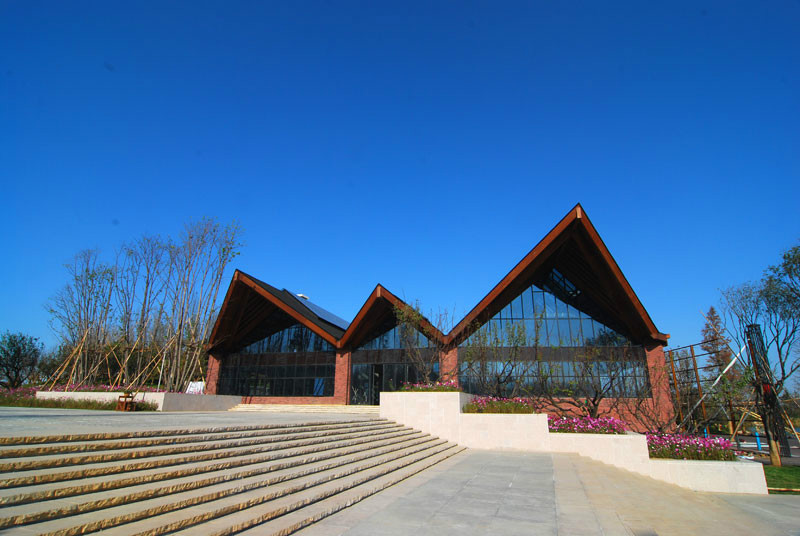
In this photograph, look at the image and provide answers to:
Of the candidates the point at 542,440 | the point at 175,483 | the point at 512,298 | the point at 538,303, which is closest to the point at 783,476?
the point at 542,440

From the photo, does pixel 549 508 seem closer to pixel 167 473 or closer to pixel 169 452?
pixel 167 473

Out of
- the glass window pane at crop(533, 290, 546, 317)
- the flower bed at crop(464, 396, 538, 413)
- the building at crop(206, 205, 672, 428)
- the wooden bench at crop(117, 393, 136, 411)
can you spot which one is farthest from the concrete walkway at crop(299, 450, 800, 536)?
the glass window pane at crop(533, 290, 546, 317)

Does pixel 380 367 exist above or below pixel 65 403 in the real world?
above

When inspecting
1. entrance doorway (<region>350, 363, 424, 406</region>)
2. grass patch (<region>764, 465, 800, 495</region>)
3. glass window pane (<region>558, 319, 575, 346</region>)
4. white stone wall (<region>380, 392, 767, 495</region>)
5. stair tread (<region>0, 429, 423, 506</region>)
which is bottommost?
grass patch (<region>764, 465, 800, 495</region>)

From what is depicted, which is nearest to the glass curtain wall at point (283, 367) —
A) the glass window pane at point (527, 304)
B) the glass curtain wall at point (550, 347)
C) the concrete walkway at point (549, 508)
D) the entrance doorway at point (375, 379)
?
the entrance doorway at point (375, 379)

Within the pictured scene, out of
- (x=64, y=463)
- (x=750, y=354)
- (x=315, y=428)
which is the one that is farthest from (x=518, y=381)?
(x=64, y=463)

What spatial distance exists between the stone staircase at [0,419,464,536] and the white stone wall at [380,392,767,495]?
20.3 ft

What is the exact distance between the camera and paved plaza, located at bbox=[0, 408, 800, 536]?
4812 mm

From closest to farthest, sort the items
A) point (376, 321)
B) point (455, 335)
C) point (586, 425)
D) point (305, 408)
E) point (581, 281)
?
point (586, 425)
point (455, 335)
point (581, 281)
point (305, 408)
point (376, 321)

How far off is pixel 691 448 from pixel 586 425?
10.1ft

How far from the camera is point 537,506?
5773mm

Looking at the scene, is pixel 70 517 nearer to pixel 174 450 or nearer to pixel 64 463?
pixel 64 463

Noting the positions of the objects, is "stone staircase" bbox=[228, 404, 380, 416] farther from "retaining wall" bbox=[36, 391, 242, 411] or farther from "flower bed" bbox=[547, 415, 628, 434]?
"flower bed" bbox=[547, 415, 628, 434]

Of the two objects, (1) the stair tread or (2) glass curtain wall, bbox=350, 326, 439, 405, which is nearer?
(1) the stair tread
